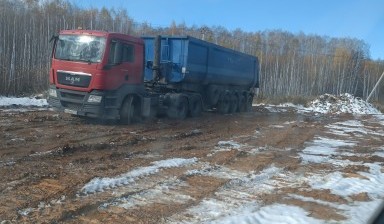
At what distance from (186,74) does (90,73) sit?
183 inches

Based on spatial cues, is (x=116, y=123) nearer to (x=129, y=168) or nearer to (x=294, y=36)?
(x=129, y=168)

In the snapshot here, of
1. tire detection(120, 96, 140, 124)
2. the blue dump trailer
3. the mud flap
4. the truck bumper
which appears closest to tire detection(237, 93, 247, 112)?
the blue dump trailer

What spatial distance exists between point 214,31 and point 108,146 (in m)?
53.9

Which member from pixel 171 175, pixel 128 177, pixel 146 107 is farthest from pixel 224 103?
pixel 128 177

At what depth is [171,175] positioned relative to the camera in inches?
294

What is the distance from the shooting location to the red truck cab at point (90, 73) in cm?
1268

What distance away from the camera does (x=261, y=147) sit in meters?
11.3

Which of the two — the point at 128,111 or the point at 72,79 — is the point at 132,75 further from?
the point at 72,79

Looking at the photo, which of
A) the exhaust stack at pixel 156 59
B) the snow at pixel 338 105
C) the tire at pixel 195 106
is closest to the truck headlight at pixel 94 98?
the exhaust stack at pixel 156 59

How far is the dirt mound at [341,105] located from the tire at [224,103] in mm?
14262

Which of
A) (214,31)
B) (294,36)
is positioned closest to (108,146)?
(214,31)

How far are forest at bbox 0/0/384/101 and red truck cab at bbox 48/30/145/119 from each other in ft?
43.9

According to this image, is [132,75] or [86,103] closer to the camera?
[86,103]

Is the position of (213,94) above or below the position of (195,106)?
above
